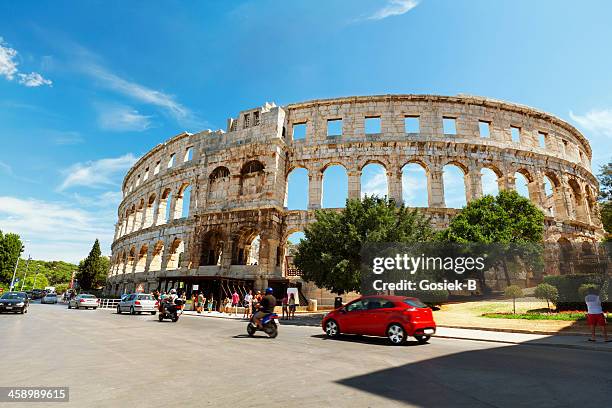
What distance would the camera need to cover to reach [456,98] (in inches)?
1094

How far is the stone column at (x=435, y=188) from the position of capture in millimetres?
24939

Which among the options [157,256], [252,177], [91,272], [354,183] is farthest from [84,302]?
[91,272]

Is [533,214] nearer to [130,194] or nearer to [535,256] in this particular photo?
[535,256]

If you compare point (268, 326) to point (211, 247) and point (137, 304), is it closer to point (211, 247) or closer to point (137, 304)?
point (137, 304)

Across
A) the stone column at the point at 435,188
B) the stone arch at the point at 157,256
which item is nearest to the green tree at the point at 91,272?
the stone arch at the point at 157,256

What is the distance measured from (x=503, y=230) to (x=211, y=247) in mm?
22434

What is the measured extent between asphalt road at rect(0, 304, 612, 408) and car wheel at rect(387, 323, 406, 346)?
573 mm

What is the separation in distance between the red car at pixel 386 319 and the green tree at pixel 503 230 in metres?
10.8

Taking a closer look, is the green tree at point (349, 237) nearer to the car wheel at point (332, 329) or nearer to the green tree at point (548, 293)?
the car wheel at point (332, 329)

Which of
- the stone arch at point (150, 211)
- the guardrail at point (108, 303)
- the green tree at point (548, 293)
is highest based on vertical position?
the stone arch at point (150, 211)

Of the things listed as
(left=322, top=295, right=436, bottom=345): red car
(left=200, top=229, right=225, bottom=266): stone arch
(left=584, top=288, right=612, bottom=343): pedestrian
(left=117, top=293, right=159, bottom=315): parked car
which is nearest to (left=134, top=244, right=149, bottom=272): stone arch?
(left=200, top=229, right=225, bottom=266): stone arch

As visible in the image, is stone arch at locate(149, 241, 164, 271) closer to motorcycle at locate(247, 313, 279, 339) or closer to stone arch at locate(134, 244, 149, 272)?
stone arch at locate(134, 244, 149, 272)

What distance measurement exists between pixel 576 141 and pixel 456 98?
15.0m

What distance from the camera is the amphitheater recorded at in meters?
25.3
